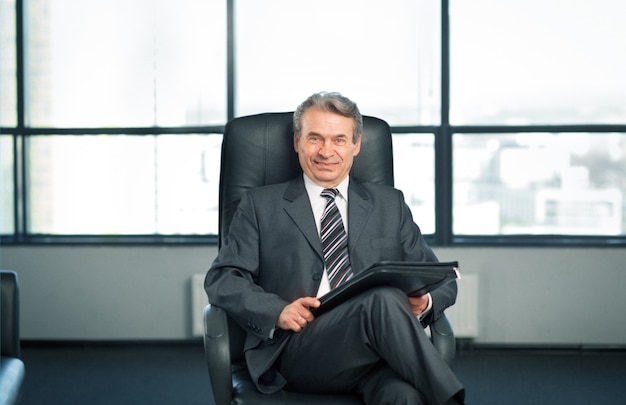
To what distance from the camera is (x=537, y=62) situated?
4359 millimetres

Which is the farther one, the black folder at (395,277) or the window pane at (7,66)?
the window pane at (7,66)

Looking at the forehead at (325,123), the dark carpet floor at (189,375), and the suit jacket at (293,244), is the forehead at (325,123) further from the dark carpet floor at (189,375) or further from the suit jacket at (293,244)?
the dark carpet floor at (189,375)

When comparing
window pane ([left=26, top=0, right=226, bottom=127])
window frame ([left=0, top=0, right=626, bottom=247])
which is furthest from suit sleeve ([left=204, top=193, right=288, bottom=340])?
window pane ([left=26, top=0, right=226, bottom=127])

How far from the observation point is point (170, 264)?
4.39m

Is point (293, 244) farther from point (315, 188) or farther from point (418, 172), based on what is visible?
point (418, 172)

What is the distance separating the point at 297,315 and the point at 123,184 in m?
2.47

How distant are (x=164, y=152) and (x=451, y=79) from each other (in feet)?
5.09

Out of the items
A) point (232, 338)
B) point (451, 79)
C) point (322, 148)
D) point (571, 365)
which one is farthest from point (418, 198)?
point (232, 338)

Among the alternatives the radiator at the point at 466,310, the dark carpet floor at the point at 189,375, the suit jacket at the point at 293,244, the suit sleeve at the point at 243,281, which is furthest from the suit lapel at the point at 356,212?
the radiator at the point at 466,310

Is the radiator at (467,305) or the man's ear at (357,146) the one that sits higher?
the man's ear at (357,146)

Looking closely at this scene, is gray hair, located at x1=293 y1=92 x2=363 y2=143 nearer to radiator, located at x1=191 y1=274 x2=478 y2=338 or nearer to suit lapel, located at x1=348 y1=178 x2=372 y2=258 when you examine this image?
suit lapel, located at x1=348 y1=178 x2=372 y2=258

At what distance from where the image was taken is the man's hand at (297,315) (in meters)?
2.24

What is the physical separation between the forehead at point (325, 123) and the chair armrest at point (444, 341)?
70cm

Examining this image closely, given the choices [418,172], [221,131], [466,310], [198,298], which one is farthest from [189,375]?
[418,172]
